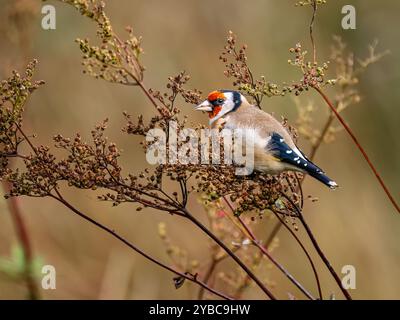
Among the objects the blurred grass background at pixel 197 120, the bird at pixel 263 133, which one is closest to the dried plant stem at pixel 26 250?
the bird at pixel 263 133

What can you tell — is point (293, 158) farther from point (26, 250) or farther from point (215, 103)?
point (26, 250)

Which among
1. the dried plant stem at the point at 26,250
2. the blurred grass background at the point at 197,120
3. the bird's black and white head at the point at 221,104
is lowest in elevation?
the dried plant stem at the point at 26,250

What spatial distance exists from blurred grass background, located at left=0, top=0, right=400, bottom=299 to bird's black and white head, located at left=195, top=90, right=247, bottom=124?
1.73 m

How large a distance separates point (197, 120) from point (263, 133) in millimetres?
2568

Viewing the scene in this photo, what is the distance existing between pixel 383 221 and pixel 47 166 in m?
3.86

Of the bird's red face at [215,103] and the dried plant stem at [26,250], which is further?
the bird's red face at [215,103]

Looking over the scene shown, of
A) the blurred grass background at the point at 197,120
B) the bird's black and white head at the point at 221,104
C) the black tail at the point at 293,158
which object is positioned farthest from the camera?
the blurred grass background at the point at 197,120

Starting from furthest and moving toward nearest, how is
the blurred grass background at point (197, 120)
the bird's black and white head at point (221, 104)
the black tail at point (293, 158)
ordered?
1. the blurred grass background at point (197, 120)
2. the bird's black and white head at point (221, 104)
3. the black tail at point (293, 158)

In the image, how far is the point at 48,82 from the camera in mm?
5902

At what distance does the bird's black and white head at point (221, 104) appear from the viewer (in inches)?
146

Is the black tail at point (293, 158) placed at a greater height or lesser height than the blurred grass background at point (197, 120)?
lesser

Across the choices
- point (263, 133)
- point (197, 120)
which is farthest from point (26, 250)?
point (197, 120)

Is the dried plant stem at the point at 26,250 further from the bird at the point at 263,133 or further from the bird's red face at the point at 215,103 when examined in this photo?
the bird's red face at the point at 215,103

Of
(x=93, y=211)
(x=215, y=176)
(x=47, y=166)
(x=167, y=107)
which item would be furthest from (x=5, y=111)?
(x=93, y=211)
